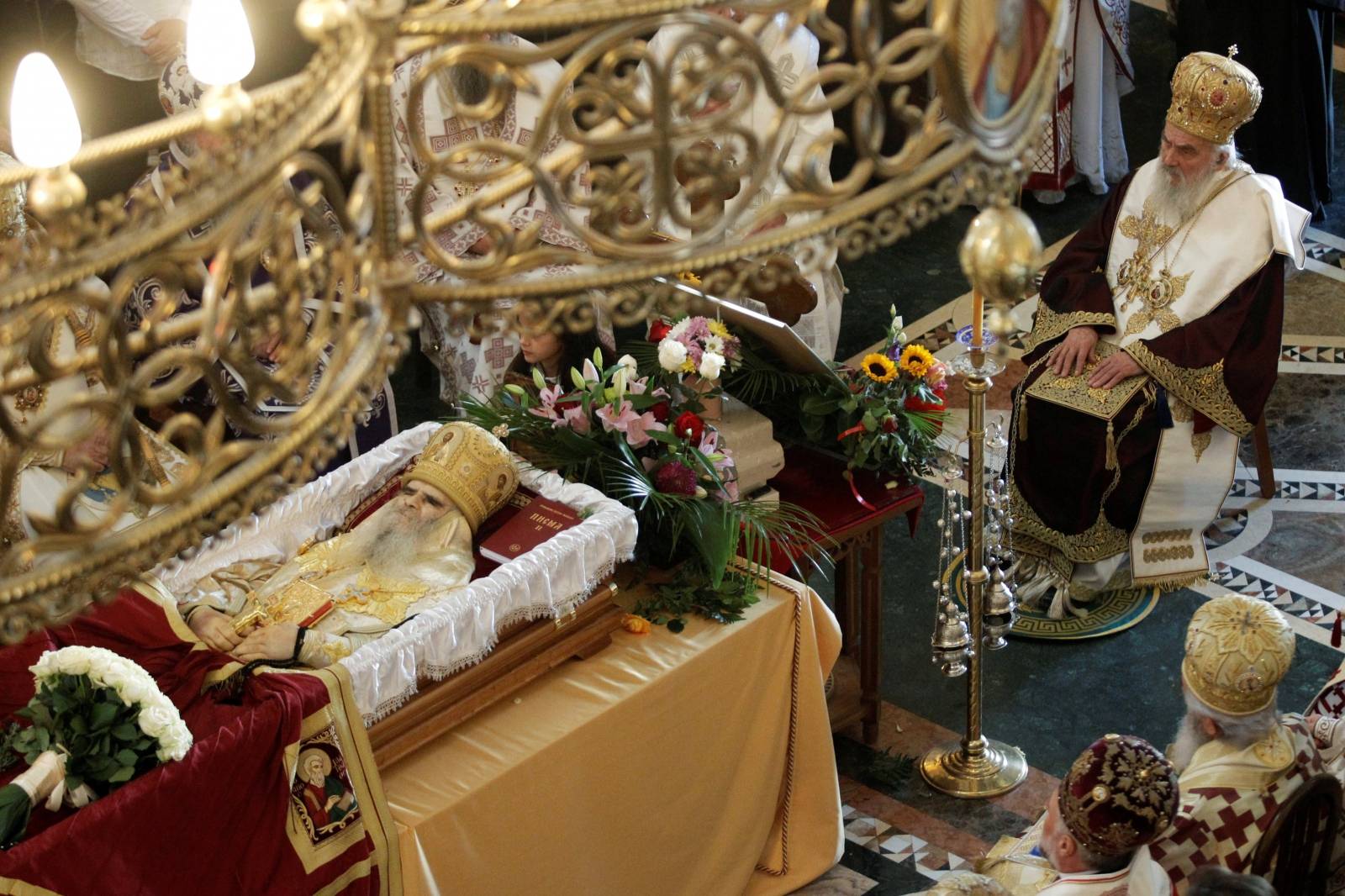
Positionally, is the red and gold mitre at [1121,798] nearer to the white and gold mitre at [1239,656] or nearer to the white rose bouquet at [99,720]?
the white and gold mitre at [1239,656]

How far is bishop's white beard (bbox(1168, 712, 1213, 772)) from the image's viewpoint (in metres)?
3.74

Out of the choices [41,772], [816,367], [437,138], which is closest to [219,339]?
[41,772]

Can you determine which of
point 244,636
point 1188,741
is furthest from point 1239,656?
point 244,636

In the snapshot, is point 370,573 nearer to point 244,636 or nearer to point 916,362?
point 244,636

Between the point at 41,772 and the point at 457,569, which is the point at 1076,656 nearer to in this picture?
the point at 457,569

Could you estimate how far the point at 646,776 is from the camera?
170 inches

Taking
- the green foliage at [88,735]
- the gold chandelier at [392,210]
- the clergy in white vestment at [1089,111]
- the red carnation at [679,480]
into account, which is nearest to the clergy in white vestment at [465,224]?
the red carnation at [679,480]

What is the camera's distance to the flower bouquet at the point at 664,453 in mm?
4480

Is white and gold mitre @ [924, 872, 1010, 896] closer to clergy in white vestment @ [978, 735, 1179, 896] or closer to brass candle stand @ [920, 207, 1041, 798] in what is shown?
clergy in white vestment @ [978, 735, 1179, 896]

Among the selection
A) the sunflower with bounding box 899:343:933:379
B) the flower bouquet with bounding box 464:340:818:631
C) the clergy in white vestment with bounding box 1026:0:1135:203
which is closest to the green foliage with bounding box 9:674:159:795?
the flower bouquet with bounding box 464:340:818:631

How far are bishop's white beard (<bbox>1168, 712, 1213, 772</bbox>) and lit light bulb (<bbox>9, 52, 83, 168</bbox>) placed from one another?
123 inches

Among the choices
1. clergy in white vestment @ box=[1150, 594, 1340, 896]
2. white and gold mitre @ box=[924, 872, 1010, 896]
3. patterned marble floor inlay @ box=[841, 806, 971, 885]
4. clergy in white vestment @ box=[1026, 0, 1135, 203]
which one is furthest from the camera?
clergy in white vestment @ box=[1026, 0, 1135, 203]

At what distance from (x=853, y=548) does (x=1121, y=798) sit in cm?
182

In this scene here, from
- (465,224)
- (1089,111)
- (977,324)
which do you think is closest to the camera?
(977,324)
